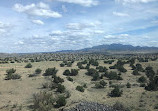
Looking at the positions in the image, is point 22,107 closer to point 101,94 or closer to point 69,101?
point 69,101

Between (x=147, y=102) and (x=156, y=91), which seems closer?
(x=147, y=102)

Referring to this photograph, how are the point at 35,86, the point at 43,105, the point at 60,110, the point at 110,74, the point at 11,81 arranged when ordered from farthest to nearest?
the point at 110,74
the point at 11,81
the point at 35,86
the point at 60,110
the point at 43,105

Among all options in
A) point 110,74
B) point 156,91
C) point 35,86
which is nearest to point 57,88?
point 35,86

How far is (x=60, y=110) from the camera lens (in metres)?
22.6

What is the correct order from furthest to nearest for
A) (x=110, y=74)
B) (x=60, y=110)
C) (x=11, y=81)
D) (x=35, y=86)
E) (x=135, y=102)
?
(x=110, y=74)
(x=11, y=81)
(x=35, y=86)
(x=135, y=102)
(x=60, y=110)

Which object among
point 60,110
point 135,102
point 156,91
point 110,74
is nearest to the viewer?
point 60,110

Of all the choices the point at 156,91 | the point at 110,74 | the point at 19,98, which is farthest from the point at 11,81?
the point at 156,91

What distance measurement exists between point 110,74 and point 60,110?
2974 cm

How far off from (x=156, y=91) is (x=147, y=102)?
22.1ft

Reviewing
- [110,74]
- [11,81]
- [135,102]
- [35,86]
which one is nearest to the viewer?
[135,102]

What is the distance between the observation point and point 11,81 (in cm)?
3912

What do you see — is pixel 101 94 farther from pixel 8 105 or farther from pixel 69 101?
pixel 8 105

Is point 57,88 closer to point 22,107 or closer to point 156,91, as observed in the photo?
point 22,107

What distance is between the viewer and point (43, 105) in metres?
21.2
